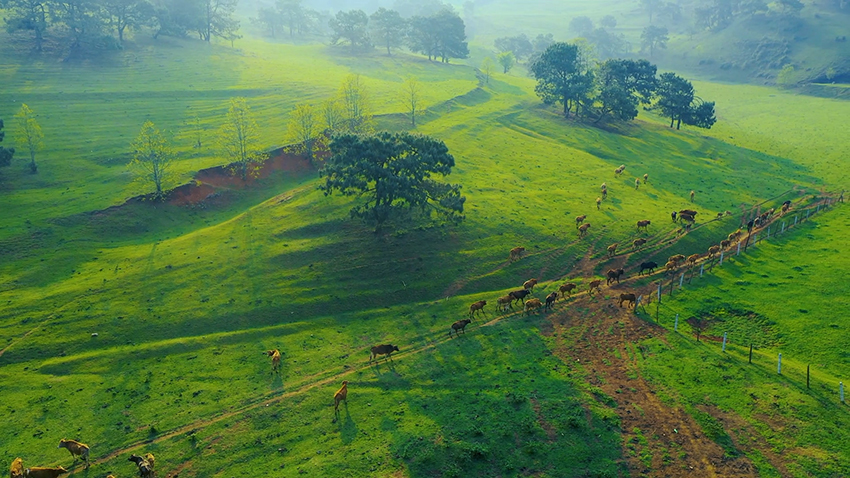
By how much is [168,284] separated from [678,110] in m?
96.1

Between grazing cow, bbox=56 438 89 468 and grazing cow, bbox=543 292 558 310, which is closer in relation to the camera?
grazing cow, bbox=56 438 89 468

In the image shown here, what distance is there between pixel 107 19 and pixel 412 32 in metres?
79.2

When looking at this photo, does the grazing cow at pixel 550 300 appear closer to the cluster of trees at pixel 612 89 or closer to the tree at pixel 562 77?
the cluster of trees at pixel 612 89

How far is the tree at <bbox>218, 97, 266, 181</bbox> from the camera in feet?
220

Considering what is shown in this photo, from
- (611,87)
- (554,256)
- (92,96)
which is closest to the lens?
→ (554,256)

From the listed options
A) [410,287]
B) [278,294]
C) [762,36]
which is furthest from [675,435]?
[762,36]

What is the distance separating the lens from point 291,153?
7244 centimetres

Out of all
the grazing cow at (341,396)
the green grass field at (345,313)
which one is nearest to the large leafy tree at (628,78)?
the green grass field at (345,313)

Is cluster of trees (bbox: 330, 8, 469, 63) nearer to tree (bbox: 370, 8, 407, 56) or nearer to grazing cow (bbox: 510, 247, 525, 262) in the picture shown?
tree (bbox: 370, 8, 407, 56)

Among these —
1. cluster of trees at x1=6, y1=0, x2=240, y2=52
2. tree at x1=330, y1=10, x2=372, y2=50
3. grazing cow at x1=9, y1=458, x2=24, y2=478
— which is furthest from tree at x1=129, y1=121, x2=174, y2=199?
tree at x1=330, y1=10, x2=372, y2=50

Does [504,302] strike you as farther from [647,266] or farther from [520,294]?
[647,266]

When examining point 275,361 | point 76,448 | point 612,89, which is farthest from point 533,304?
point 612,89

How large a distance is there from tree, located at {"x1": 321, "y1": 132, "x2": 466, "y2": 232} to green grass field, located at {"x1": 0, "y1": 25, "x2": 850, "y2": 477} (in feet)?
10.8

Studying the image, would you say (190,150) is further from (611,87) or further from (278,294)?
(611,87)
